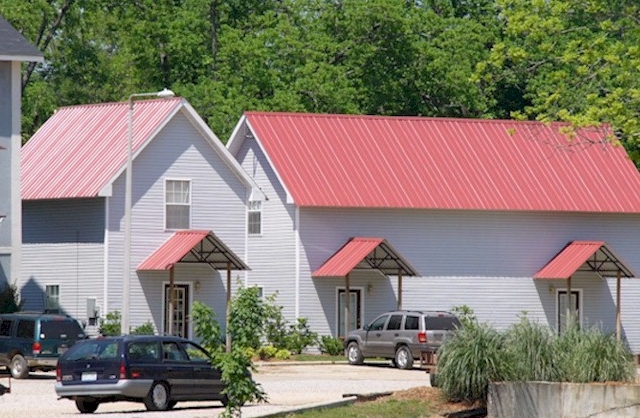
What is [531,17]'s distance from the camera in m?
36.8

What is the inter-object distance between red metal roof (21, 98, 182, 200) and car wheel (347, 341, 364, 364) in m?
8.86

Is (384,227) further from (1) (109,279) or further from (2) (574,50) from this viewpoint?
(2) (574,50)

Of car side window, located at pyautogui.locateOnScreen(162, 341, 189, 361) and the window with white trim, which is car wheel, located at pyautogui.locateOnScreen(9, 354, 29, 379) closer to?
car side window, located at pyautogui.locateOnScreen(162, 341, 189, 361)

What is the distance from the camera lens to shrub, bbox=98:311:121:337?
52.6 m

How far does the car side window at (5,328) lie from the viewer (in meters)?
43.7

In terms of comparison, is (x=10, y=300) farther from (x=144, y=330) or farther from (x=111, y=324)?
(x=144, y=330)

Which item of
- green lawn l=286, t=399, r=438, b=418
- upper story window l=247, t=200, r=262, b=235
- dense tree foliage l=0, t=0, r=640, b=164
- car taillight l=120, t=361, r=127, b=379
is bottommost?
green lawn l=286, t=399, r=438, b=418

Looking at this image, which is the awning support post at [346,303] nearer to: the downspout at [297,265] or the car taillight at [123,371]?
the downspout at [297,265]

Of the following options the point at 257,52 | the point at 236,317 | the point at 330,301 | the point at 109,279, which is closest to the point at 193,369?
the point at 236,317

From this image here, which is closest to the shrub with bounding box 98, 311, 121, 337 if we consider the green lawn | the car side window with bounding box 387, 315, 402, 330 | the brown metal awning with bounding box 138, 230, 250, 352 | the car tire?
the brown metal awning with bounding box 138, 230, 250, 352

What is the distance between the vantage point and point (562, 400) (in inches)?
1294

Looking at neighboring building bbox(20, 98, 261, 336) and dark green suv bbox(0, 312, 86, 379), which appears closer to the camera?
dark green suv bbox(0, 312, 86, 379)

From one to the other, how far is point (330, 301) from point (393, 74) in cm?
2175

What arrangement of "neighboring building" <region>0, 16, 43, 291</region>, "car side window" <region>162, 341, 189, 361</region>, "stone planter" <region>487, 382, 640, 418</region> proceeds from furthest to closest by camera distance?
1. "neighboring building" <region>0, 16, 43, 291</region>
2. "car side window" <region>162, 341, 189, 361</region>
3. "stone planter" <region>487, 382, 640, 418</region>
